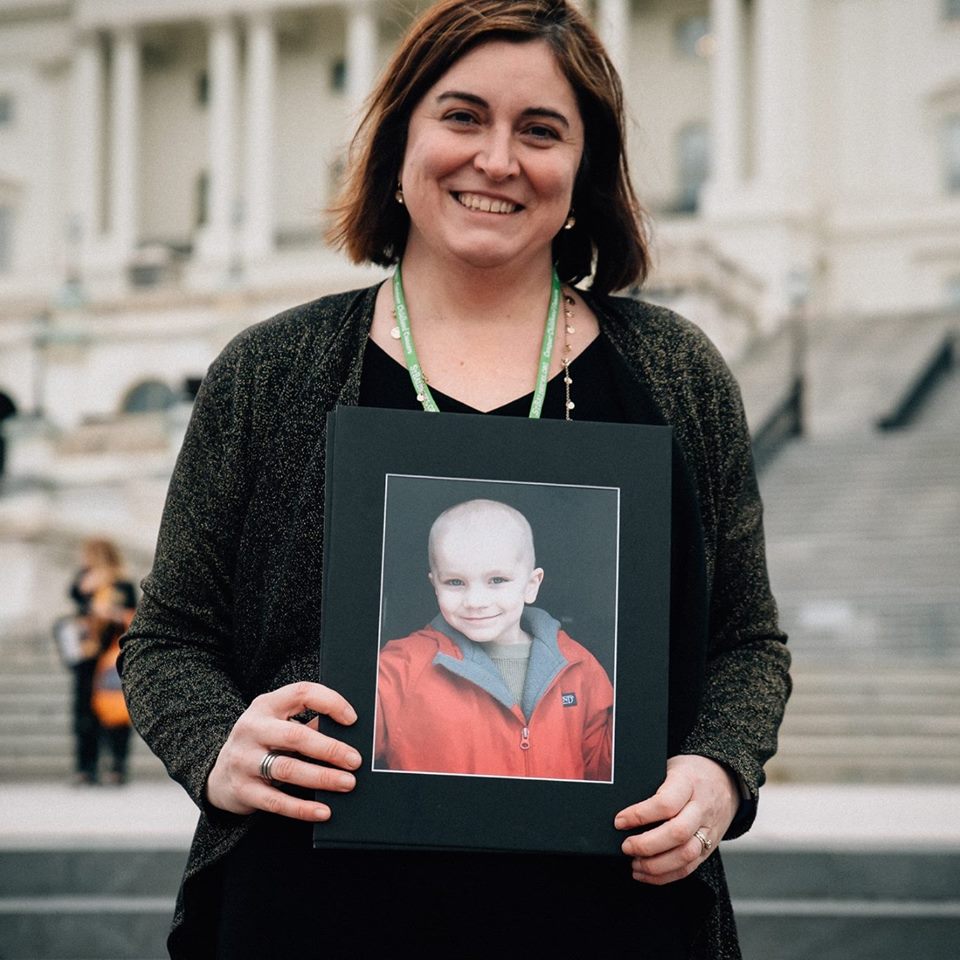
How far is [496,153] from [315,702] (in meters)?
0.74

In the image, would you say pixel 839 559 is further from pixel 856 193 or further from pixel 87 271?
pixel 87 271

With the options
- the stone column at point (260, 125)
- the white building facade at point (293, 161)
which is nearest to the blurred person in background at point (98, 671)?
the white building facade at point (293, 161)

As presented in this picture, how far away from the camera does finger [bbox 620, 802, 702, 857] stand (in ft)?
6.59

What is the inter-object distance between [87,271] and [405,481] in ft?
177

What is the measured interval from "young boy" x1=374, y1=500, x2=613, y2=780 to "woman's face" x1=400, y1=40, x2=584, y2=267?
441 mm

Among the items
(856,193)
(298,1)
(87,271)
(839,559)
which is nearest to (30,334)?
(87,271)

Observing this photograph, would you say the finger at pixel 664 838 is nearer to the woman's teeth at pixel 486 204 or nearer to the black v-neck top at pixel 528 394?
the black v-neck top at pixel 528 394

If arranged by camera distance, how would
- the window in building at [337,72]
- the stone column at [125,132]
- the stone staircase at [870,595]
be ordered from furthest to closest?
the window in building at [337,72] < the stone column at [125,132] < the stone staircase at [870,595]

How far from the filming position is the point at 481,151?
2.26m

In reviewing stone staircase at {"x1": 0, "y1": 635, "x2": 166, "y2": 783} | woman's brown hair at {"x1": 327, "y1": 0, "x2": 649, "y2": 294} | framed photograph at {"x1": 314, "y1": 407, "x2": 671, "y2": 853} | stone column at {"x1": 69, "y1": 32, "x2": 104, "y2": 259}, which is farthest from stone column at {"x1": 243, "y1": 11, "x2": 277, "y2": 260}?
framed photograph at {"x1": 314, "y1": 407, "x2": 671, "y2": 853}

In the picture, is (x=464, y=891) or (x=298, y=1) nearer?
(x=464, y=891)

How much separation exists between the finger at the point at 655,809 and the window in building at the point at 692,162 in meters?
49.4

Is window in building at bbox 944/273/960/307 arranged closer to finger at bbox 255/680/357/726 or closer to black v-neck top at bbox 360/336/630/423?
black v-neck top at bbox 360/336/630/423

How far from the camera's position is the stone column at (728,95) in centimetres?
4816
